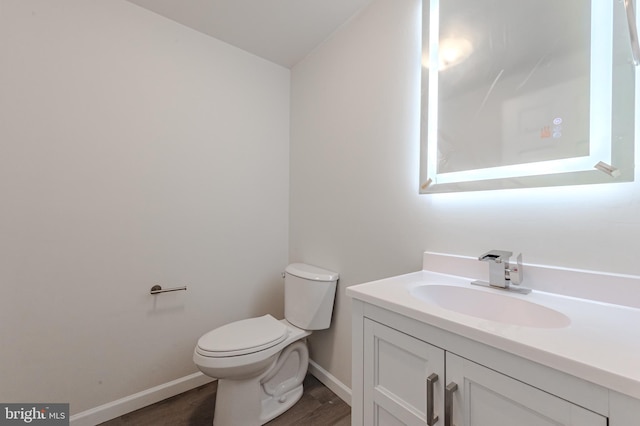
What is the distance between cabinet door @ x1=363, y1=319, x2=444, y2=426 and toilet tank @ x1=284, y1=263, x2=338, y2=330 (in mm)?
728

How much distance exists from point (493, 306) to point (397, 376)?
42 cm

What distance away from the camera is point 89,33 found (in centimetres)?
136

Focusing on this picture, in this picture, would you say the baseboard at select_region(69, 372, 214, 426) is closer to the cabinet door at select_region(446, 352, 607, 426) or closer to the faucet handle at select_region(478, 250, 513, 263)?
the cabinet door at select_region(446, 352, 607, 426)

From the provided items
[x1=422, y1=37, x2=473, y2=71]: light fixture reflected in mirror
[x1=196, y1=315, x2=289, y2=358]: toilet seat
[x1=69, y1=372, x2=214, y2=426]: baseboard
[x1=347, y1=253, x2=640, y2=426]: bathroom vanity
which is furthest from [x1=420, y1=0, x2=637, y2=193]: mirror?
[x1=69, y1=372, x2=214, y2=426]: baseboard

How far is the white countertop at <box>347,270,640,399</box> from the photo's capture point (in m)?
0.43

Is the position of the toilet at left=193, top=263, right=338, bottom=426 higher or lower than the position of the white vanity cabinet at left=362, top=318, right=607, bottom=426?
lower

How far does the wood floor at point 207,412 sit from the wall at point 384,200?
0.18m

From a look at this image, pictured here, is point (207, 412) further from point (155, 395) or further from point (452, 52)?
point (452, 52)

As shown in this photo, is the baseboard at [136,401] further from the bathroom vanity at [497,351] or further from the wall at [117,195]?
the bathroom vanity at [497,351]

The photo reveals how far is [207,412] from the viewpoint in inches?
57.5

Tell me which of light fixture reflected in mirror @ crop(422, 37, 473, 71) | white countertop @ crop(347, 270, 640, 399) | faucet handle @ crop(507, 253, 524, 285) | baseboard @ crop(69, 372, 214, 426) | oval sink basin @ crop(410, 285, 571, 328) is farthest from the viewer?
baseboard @ crop(69, 372, 214, 426)

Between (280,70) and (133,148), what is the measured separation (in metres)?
1.26

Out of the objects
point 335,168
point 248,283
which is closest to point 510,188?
point 335,168

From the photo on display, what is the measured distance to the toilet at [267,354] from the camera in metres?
1.24
